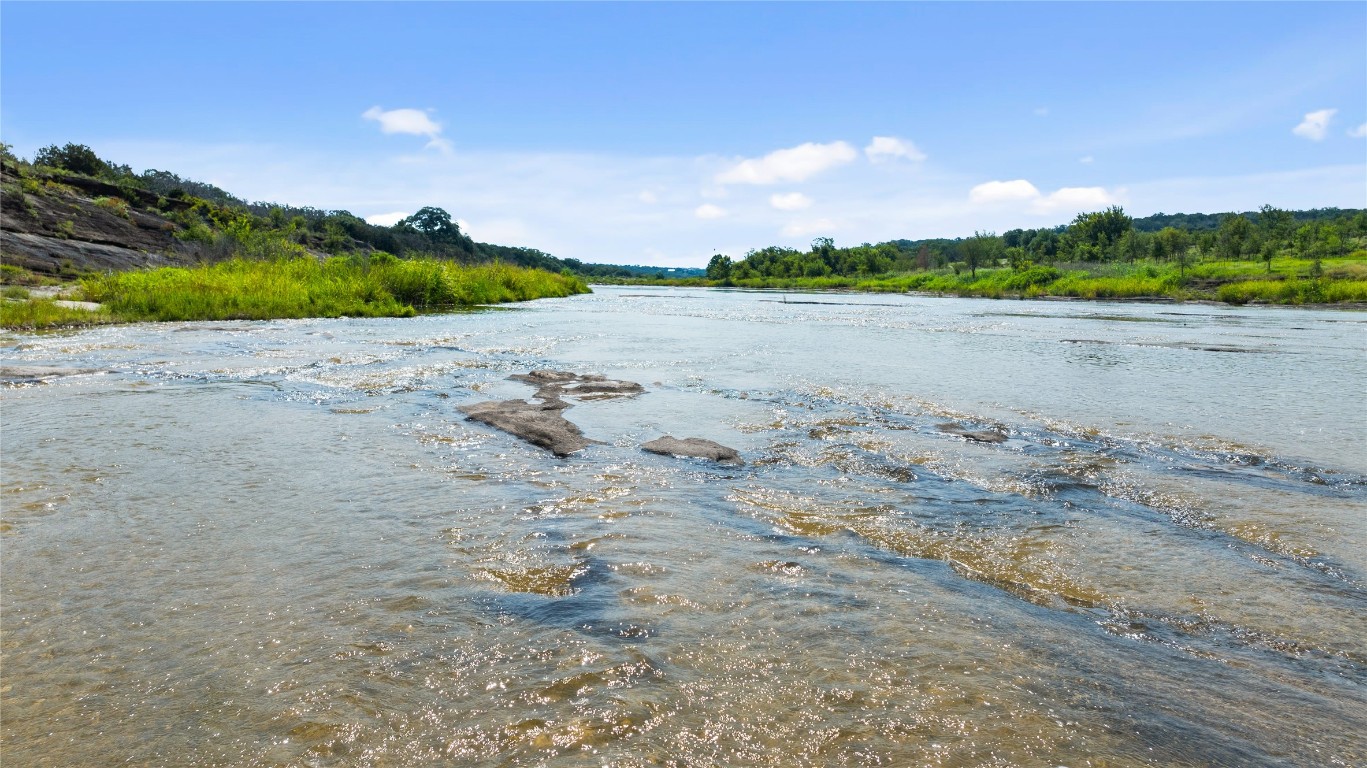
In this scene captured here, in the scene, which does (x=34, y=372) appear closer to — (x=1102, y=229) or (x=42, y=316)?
(x=42, y=316)

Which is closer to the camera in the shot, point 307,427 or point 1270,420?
point 307,427

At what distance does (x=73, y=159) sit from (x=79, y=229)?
25861 millimetres

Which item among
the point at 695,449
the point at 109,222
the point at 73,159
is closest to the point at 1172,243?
the point at 695,449

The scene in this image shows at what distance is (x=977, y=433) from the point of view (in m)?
7.05

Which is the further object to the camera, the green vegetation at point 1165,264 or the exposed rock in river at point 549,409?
the green vegetation at point 1165,264

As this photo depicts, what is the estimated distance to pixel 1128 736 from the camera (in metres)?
2.21

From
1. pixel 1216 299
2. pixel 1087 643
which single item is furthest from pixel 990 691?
pixel 1216 299

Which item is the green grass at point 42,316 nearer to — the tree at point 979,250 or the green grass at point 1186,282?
the green grass at point 1186,282

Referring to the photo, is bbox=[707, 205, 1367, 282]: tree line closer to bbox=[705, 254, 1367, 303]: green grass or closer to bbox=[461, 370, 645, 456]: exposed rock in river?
bbox=[705, 254, 1367, 303]: green grass

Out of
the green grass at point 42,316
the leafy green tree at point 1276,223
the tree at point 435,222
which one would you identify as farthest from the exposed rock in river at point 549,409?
the tree at point 435,222

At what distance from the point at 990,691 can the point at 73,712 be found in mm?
3085

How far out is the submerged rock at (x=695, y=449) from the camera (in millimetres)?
6004

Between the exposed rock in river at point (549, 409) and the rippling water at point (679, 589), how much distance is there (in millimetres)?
324

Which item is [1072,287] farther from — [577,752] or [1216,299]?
[577,752]
